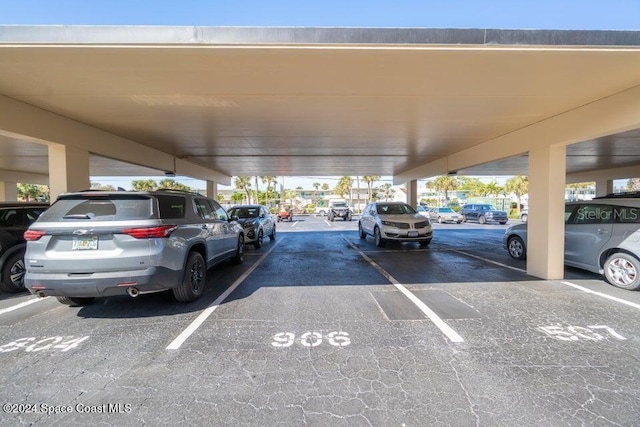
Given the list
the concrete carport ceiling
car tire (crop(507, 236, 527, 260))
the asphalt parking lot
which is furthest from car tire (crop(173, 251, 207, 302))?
car tire (crop(507, 236, 527, 260))

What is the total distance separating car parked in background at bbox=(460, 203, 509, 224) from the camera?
2500 centimetres

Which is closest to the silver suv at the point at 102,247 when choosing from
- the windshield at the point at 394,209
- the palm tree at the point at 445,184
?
the windshield at the point at 394,209

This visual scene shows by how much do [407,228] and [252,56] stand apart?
8.52 m

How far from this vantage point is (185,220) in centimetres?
499

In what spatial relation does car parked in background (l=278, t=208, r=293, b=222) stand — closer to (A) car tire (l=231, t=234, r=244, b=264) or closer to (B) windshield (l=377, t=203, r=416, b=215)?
(B) windshield (l=377, t=203, r=416, b=215)

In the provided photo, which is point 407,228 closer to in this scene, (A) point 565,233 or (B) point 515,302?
(A) point 565,233

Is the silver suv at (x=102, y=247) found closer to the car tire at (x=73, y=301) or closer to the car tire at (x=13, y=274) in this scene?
the car tire at (x=73, y=301)

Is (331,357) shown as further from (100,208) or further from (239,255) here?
(239,255)

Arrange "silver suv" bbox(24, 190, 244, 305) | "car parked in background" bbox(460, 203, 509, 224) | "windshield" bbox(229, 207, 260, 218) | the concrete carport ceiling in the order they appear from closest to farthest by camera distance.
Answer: the concrete carport ceiling → "silver suv" bbox(24, 190, 244, 305) → "windshield" bbox(229, 207, 260, 218) → "car parked in background" bbox(460, 203, 509, 224)

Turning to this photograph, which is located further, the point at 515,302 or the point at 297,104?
the point at 297,104

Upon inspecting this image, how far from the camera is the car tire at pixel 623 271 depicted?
Answer: 5582 mm

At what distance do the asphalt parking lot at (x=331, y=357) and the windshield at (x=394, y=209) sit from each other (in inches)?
244

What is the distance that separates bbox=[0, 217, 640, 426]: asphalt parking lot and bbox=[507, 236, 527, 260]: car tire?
2.69 meters

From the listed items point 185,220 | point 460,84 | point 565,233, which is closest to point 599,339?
point 460,84
